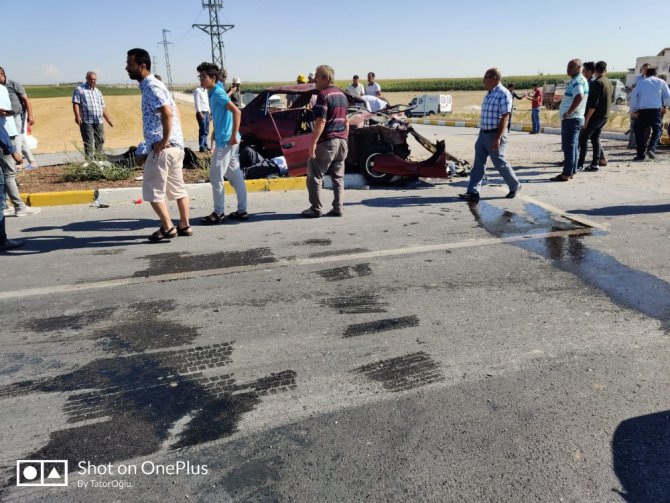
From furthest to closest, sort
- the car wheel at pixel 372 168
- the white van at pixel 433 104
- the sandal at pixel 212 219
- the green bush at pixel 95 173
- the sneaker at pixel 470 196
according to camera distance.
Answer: the white van at pixel 433 104 < the green bush at pixel 95 173 < the car wheel at pixel 372 168 < the sneaker at pixel 470 196 < the sandal at pixel 212 219

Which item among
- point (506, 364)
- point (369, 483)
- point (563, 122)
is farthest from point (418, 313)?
point (563, 122)

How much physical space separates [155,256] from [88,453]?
2917 millimetres

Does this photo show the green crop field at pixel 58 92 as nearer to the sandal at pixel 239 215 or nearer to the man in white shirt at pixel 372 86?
the man in white shirt at pixel 372 86

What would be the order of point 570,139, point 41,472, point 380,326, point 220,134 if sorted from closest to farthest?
1. point 41,472
2. point 380,326
3. point 220,134
4. point 570,139

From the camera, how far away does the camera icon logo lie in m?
2.12

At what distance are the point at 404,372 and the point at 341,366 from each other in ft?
1.23

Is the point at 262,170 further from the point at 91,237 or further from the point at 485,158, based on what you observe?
the point at 485,158

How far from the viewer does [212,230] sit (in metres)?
5.89

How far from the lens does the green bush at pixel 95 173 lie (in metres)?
8.48

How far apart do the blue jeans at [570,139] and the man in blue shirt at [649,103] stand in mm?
2696

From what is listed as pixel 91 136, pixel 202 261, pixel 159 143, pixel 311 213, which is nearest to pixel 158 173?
pixel 159 143

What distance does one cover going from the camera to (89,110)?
31.9ft

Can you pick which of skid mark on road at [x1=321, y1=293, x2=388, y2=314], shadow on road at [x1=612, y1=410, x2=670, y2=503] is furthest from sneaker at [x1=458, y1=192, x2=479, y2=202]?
shadow on road at [x1=612, y1=410, x2=670, y2=503]

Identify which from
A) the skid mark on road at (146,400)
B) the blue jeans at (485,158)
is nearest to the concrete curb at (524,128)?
the blue jeans at (485,158)
